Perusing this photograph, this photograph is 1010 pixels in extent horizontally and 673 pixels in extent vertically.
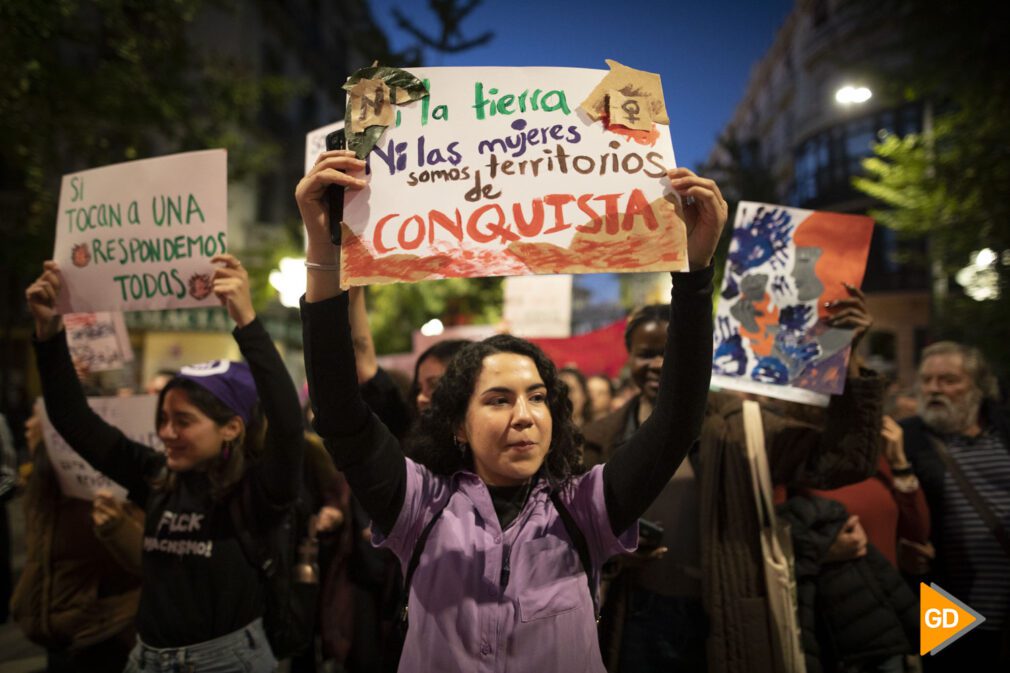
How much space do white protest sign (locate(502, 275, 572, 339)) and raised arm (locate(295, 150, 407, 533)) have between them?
5.42m

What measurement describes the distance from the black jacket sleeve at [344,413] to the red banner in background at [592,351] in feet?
17.7

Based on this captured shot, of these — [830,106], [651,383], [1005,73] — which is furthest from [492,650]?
[830,106]

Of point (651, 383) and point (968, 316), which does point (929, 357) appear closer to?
point (651, 383)

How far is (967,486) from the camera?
127 inches

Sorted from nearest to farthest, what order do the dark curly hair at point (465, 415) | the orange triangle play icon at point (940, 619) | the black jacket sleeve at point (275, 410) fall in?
the dark curly hair at point (465, 415), the black jacket sleeve at point (275, 410), the orange triangle play icon at point (940, 619)

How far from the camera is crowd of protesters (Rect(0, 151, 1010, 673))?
67.5 inches

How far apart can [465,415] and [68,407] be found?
5.63 ft

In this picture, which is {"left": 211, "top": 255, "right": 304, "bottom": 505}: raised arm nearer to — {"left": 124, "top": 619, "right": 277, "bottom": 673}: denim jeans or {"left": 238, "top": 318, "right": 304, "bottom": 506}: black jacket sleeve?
→ {"left": 238, "top": 318, "right": 304, "bottom": 506}: black jacket sleeve

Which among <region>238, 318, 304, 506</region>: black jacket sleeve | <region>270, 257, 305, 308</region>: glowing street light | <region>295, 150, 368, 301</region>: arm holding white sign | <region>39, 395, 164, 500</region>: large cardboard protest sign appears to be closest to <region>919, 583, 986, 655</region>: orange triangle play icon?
<region>238, 318, 304, 506</region>: black jacket sleeve

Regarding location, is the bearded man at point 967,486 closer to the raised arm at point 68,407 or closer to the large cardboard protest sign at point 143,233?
the large cardboard protest sign at point 143,233

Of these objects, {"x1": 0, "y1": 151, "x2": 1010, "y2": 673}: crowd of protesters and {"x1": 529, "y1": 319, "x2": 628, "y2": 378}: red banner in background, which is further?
{"x1": 529, "y1": 319, "x2": 628, "y2": 378}: red banner in background

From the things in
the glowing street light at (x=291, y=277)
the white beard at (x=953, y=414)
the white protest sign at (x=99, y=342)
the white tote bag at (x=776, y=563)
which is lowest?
the white tote bag at (x=776, y=563)

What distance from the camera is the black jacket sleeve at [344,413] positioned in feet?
5.52

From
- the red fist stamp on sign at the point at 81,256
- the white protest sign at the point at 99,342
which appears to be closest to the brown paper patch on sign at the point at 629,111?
the red fist stamp on sign at the point at 81,256
